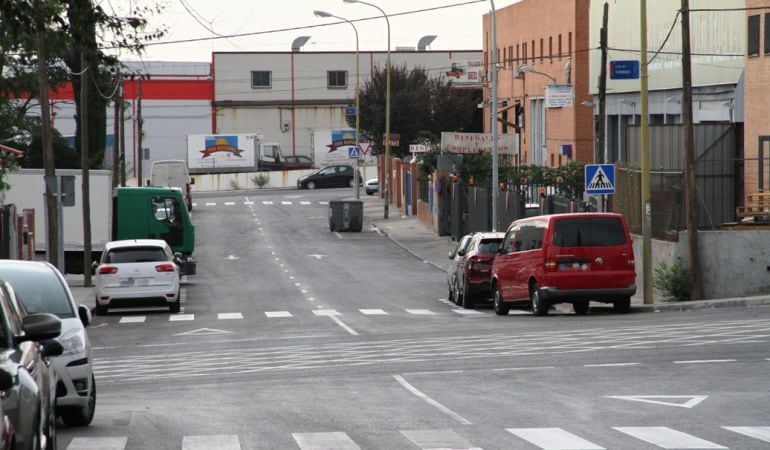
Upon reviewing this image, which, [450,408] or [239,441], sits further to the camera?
[450,408]

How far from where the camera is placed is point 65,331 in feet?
41.7

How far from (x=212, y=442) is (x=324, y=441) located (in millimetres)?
931

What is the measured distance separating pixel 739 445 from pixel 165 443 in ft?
15.3

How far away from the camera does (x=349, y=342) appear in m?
22.8

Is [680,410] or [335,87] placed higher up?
[335,87]

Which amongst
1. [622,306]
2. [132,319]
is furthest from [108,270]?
[622,306]

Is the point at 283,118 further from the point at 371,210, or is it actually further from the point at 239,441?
the point at 239,441

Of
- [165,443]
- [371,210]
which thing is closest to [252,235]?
[371,210]

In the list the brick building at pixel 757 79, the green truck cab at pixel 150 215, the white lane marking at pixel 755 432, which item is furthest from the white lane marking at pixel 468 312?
the white lane marking at pixel 755 432

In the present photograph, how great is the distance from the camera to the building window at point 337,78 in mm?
114000

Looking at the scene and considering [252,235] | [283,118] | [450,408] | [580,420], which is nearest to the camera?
[580,420]

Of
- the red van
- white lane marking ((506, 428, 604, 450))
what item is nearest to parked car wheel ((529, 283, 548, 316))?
the red van

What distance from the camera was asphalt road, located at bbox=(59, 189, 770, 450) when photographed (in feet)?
39.1

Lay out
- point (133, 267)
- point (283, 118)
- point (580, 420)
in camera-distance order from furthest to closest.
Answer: point (283, 118), point (133, 267), point (580, 420)
